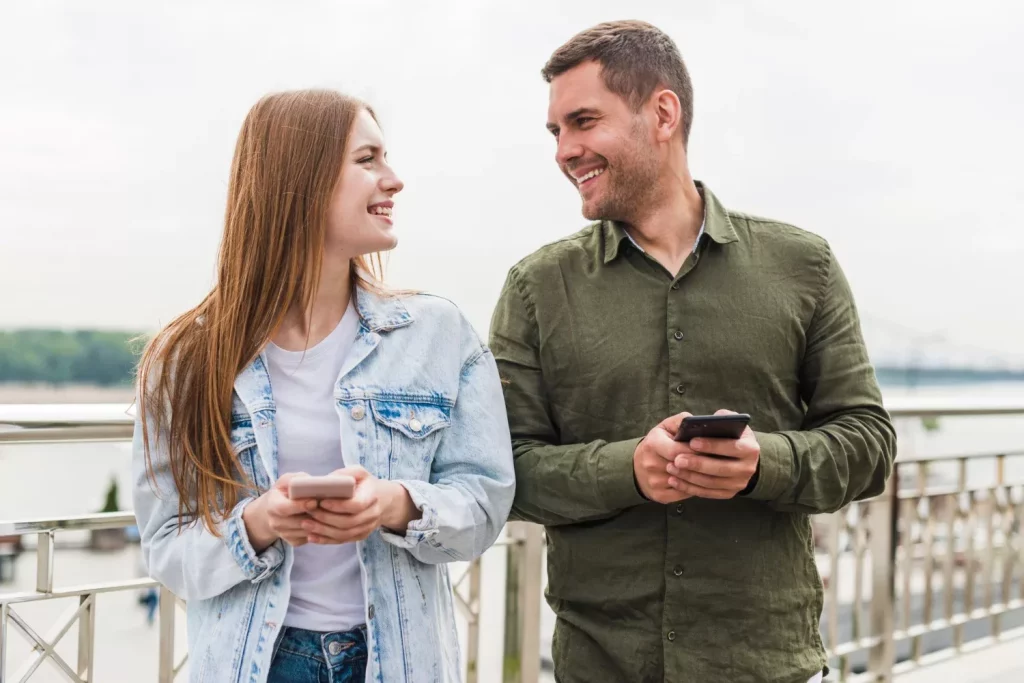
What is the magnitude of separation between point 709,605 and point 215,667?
0.72 m

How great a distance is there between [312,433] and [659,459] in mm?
475

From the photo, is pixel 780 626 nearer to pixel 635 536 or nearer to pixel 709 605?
pixel 709 605

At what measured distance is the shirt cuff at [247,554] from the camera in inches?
46.9

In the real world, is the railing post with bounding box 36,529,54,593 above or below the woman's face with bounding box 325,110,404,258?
below

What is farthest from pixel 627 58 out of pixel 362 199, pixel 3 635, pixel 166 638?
pixel 3 635

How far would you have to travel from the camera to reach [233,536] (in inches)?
47.2

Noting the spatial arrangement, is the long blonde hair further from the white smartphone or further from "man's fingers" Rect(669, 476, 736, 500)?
"man's fingers" Rect(669, 476, 736, 500)

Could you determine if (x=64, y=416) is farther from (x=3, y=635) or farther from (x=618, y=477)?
(x=618, y=477)

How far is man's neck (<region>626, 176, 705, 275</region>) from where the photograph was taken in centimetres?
156

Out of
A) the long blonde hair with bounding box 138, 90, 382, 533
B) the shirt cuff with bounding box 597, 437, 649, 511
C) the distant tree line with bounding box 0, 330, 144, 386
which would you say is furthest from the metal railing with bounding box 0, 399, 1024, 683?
the distant tree line with bounding box 0, 330, 144, 386

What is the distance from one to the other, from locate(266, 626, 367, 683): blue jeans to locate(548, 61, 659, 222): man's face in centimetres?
76

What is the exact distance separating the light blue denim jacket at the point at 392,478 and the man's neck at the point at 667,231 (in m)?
0.35

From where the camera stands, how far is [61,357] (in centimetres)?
4016

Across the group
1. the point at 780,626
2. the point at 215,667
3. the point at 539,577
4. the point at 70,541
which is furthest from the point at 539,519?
the point at 70,541
